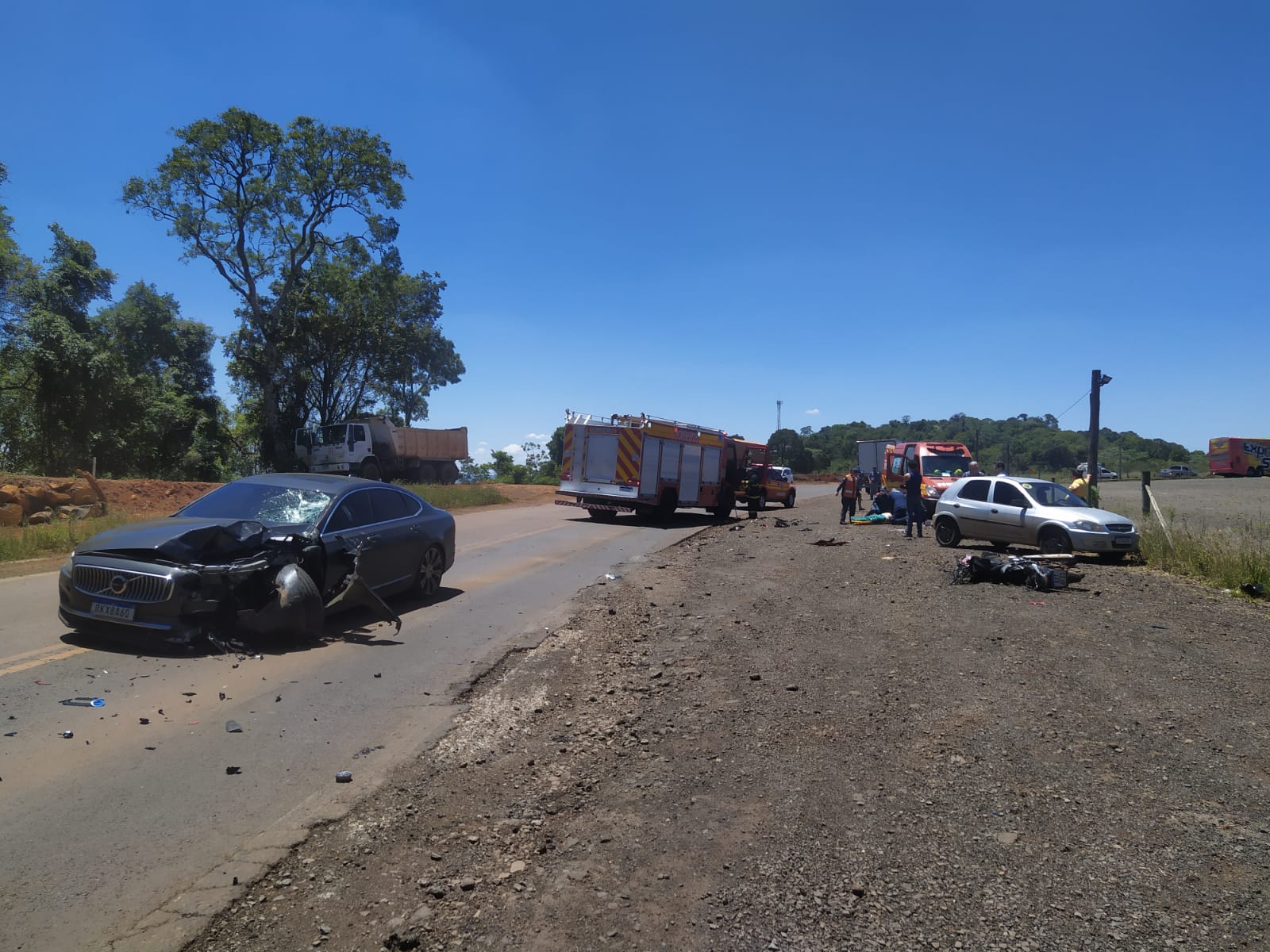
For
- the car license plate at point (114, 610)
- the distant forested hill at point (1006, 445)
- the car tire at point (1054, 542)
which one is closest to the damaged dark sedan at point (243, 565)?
the car license plate at point (114, 610)

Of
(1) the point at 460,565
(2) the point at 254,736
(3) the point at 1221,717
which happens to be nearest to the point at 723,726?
(2) the point at 254,736

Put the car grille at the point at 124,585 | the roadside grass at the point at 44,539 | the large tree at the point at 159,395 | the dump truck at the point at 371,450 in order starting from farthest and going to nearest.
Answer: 1. the dump truck at the point at 371,450
2. the large tree at the point at 159,395
3. the roadside grass at the point at 44,539
4. the car grille at the point at 124,585

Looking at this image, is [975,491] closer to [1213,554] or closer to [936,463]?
[1213,554]

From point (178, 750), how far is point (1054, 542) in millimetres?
14513

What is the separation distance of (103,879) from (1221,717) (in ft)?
21.3

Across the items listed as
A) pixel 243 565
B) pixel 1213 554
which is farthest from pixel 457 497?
pixel 1213 554

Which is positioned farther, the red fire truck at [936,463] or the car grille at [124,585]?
the red fire truck at [936,463]

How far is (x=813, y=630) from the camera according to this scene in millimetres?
8438

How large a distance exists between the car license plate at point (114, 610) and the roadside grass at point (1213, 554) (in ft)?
42.4

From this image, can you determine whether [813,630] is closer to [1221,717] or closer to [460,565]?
[1221,717]

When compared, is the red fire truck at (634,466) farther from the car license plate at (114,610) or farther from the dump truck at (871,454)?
the car license plate at (114,610)

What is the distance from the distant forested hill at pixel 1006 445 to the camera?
6462 centimetres

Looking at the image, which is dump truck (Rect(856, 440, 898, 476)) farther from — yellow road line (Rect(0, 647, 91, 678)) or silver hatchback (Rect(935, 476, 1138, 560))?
yellow road line (Rect(0, 647, 91, 678))

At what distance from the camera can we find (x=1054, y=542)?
49.5 feet
